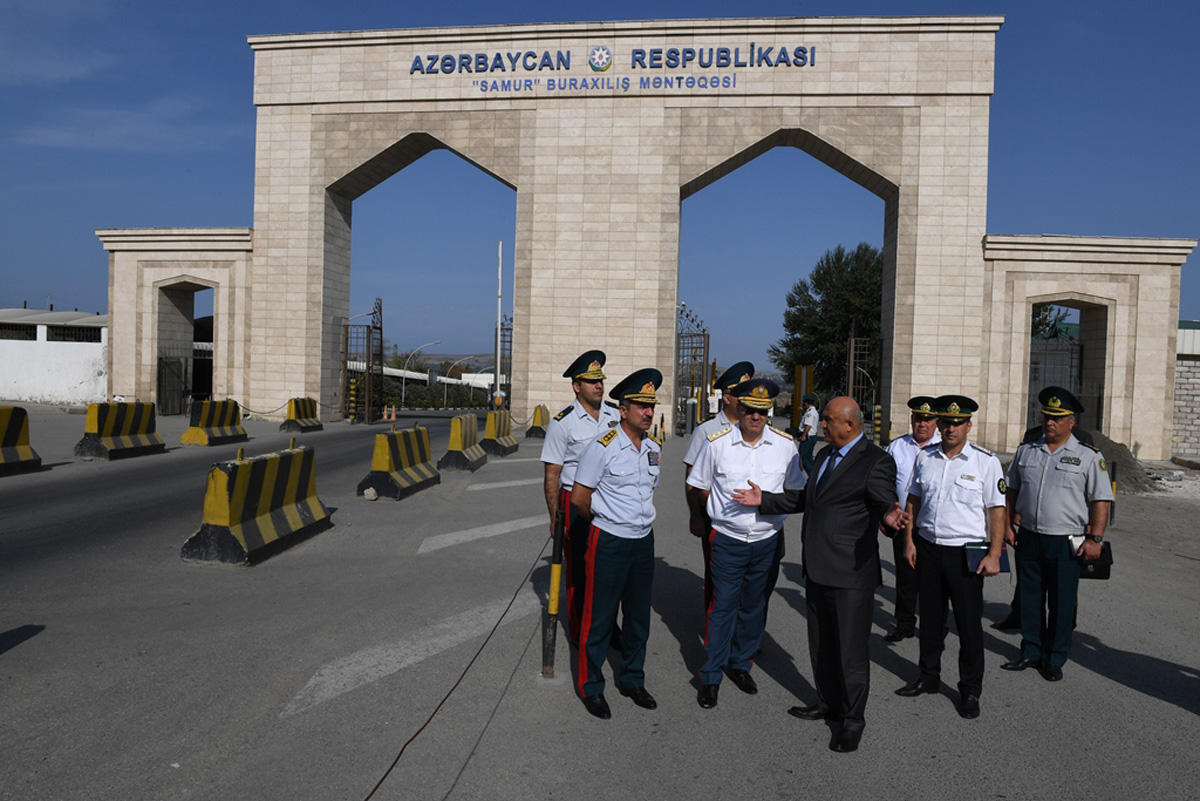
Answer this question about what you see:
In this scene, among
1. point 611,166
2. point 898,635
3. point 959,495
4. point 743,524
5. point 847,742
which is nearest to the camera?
point 847,742

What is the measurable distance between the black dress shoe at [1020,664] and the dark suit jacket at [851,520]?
1.89m

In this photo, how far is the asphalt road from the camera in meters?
4.03

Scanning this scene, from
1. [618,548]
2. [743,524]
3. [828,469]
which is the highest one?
[828,469]

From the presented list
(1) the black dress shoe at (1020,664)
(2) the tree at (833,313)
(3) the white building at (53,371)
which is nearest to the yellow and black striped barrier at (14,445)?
(1) the black dress shoe at (1020,664)

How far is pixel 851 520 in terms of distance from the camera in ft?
15.2

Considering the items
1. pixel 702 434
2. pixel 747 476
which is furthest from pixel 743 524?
pixel 702 434

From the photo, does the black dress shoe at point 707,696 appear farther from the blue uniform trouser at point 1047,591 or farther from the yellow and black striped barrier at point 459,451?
the yellow and black striped barrier at point 459,451

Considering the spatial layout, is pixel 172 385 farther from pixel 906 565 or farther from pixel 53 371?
pixel 906 565

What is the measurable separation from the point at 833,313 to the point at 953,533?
4787 centimetres

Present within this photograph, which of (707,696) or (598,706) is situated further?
(707,696)

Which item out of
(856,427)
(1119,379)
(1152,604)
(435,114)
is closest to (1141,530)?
(1152,604)

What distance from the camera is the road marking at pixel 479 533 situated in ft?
31.2

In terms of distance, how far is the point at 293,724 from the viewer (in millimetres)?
4512

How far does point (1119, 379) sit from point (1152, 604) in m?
20.7
